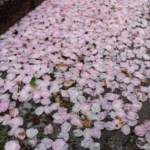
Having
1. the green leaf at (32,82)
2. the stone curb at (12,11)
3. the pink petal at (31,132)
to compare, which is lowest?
the pink petal at (31,132)

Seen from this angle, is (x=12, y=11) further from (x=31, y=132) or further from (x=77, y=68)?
(x=31, y=132)

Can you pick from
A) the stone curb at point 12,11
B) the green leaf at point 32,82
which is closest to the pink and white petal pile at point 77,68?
the green leaf at point 32,82

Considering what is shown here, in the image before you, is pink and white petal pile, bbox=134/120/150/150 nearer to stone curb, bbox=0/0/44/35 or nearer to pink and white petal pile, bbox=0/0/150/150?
pink and white petal pile, bbox=0/0/150/150

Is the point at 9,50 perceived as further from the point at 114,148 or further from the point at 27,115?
the point at 114,148

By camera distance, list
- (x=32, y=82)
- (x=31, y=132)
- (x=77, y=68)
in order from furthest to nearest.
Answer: (x=77, y=68), (x=32, y=82), (x=31, y=132)

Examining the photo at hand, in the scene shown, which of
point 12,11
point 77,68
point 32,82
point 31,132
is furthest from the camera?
point 12,11

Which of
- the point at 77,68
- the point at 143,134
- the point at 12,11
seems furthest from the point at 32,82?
the point at 12,11

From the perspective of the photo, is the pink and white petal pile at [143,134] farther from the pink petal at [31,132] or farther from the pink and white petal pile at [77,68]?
the pink petal at [31,132]

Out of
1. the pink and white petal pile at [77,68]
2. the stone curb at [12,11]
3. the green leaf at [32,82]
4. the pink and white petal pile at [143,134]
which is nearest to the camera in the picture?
the pink and white petal pile at [143,134]
